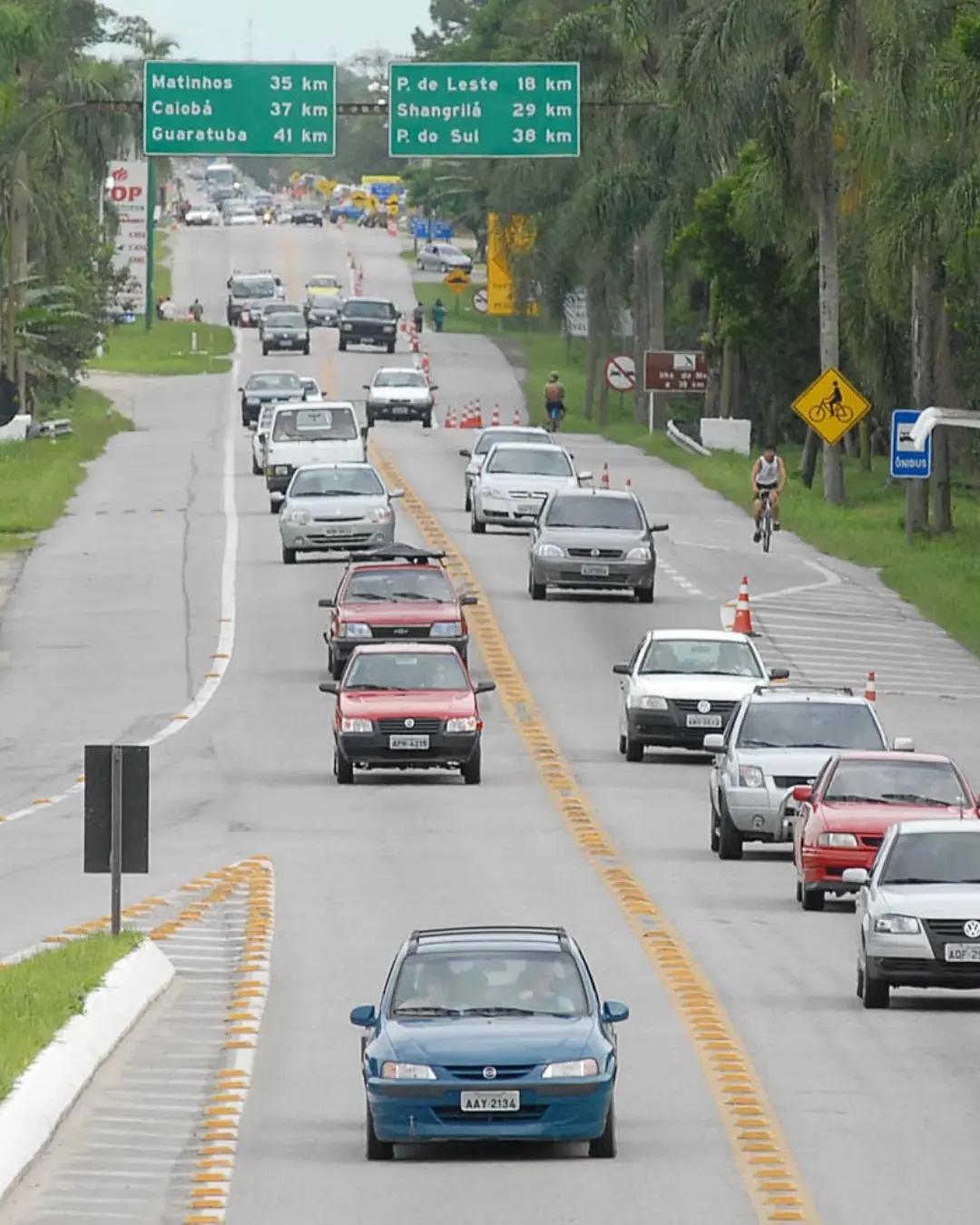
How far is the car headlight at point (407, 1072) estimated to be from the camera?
45.9 ft

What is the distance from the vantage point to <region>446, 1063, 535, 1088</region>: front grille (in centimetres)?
1392

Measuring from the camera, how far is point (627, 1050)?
58.4 feet

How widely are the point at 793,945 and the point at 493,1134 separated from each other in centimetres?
886

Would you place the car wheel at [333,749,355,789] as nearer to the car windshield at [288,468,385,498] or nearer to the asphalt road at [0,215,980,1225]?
the asphalt road at [0,215,980,1225]

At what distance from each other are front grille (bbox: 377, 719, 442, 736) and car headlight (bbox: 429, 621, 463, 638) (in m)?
7.56

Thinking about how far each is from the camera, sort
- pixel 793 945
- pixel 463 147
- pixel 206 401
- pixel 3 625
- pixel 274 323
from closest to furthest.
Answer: pixel 793 945 < pixel 3 625 < pixel 463 147 < pixel 206 401 < pixel 274 323

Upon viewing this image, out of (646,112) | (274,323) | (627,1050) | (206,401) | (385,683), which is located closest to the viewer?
(627,1050)

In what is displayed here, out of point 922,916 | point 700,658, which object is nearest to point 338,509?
point 700,658

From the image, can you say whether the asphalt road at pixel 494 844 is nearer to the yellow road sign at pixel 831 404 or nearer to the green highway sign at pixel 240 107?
the yellow road sign at pixel 831 404

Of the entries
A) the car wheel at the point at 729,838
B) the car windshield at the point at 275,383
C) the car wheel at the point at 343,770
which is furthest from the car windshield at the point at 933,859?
the car windshield at the point at 275,383

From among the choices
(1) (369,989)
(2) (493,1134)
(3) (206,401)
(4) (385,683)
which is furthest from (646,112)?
(2) (493,1134)

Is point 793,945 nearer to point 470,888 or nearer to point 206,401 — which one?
point 470,888

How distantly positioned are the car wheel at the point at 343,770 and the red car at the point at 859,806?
353 inches

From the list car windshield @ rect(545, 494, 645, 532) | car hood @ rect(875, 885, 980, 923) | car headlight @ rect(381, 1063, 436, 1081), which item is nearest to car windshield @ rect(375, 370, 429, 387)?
car windshield @ rect(545, 494, 645, 532)
